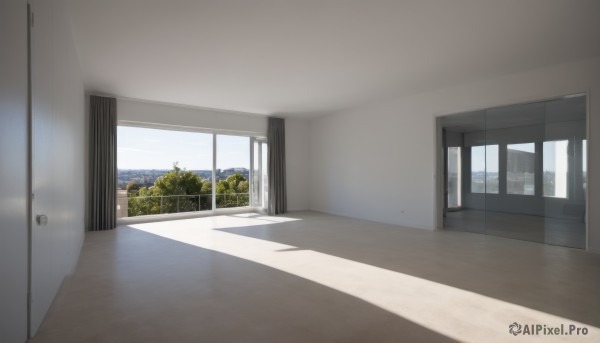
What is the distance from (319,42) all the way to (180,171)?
5.38 meters

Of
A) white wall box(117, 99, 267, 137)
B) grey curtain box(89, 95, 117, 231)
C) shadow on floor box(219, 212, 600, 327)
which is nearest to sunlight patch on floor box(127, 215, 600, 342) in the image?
shadow on floor box(219, 212, 600, 327)

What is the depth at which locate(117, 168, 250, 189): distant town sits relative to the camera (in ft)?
22.6

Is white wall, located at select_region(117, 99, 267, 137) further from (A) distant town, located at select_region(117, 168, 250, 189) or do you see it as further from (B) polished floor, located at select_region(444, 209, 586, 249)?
(B) polished floor, located at select_region(444, 209, 586, 249)

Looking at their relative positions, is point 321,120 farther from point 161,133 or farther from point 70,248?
point 70,248

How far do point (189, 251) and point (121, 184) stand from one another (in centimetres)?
331

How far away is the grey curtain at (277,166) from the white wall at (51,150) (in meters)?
5.21

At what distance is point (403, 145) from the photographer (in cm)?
668

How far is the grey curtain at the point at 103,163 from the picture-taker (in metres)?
6.16

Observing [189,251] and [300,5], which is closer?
[300,5]

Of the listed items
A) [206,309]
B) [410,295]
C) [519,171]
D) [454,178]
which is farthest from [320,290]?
[454,178]

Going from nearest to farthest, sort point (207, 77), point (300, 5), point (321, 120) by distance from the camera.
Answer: point (300, 5)
point (207, 77)
point (321, 120)

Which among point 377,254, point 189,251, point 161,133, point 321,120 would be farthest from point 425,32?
point 161,133

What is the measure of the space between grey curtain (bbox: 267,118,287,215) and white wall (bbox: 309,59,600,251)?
95 centimetres

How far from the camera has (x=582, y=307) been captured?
2.66 metres
